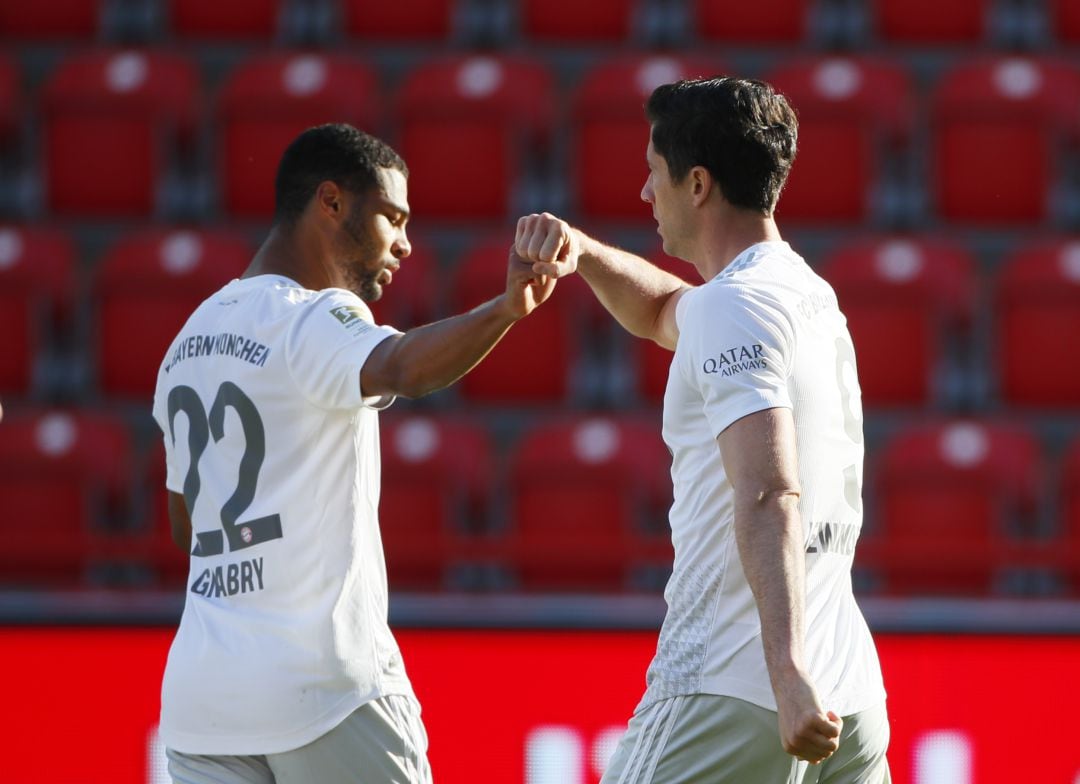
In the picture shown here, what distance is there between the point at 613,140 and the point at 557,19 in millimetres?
1043

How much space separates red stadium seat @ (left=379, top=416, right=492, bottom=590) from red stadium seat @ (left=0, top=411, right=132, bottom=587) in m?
1.06

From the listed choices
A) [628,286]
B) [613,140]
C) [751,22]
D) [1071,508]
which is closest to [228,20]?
[613,140]

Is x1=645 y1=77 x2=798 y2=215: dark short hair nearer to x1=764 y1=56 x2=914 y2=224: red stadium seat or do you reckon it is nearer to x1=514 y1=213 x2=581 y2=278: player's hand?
x1=514 y1=213 x2=581 y2=278: player's hand

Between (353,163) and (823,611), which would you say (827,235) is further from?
(823,611)

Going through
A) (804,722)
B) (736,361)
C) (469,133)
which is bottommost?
(804,722)

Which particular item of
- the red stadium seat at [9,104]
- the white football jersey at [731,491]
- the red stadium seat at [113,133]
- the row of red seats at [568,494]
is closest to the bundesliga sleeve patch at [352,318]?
the white football jersey at [731,491]

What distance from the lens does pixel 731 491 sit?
8.20 ft

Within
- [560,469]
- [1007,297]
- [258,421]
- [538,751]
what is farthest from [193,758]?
[1007,297]

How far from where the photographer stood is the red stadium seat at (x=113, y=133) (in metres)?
7.27

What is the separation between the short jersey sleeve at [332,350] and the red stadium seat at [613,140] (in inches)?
178

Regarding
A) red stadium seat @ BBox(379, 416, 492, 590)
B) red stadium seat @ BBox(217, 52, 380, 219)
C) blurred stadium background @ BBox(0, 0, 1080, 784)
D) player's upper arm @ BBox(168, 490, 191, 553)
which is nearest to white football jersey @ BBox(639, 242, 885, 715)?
player's upper arm @ BBox(168, 490, 191, 553)

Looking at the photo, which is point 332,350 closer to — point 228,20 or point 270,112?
point 270,112

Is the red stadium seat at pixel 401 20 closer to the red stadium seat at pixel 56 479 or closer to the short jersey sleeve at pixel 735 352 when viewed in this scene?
the red stadium seat at pixel 56 479

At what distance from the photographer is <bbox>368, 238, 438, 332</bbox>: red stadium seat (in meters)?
6.59
